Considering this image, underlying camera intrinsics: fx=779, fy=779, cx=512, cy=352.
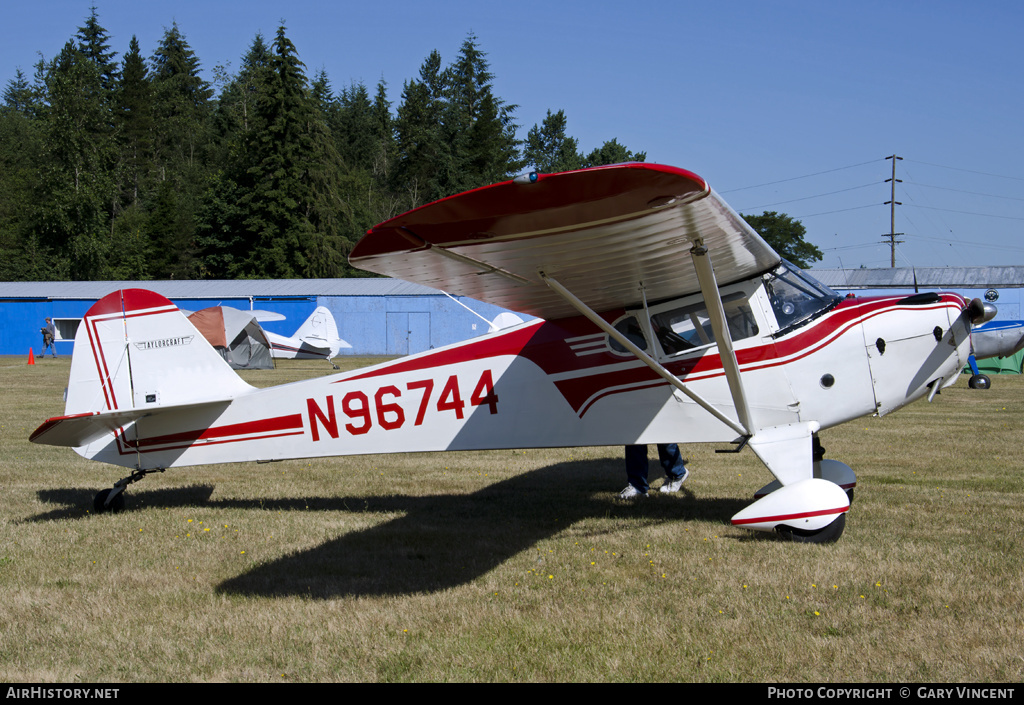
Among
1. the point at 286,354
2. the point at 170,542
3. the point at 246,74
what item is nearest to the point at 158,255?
the point at 246,74

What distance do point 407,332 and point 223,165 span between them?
41121 millimetres

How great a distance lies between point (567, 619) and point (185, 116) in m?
84.3

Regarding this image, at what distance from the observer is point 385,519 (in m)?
6.86

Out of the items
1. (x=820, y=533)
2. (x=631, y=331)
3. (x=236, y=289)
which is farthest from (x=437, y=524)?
(x=236, y=289)

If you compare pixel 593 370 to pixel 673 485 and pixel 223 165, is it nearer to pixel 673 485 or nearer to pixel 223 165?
pixel 673 485

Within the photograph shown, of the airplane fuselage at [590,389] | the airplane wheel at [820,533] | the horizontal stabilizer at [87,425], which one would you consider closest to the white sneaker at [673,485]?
the airplane fuselage at [590,389]

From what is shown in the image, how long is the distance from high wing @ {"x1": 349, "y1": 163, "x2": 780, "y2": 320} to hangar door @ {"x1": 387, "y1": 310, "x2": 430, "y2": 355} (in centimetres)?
3068

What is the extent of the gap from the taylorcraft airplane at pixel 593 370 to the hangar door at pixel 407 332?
2927 cm

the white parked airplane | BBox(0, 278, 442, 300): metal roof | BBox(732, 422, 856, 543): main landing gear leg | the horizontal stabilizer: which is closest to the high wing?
BBox(732, 422, 856, 543): main landing gear leg

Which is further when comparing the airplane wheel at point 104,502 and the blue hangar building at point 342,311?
the blue hangar building at point 342,311

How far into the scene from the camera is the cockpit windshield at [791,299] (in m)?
6.01

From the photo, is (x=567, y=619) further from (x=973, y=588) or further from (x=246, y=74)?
(x=246, y=74)

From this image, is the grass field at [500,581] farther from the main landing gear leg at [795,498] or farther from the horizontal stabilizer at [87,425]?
the horizontal stabilizer at [87,425]

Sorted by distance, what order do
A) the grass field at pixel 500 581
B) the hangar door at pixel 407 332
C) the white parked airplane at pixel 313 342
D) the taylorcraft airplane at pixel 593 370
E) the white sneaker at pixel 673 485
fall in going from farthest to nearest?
the hangar door at pixel 407 332, the white parked airplane at pixel 313 342, the white sneaker at pixel 673 485, the taylorcraft airplane at pixel 593 370, the grass field at pixel 500 581
